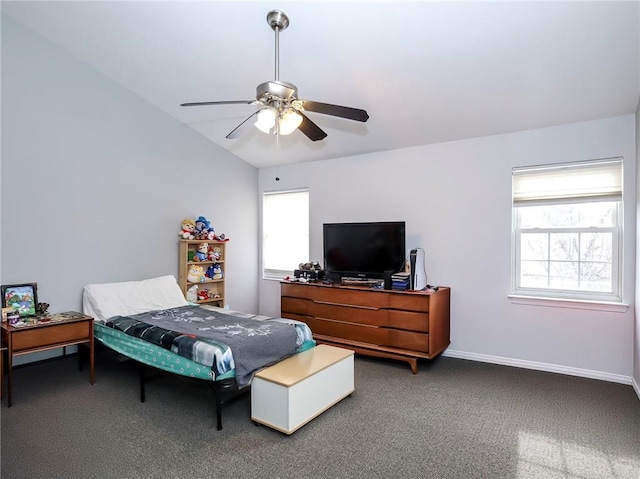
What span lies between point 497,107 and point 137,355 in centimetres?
388

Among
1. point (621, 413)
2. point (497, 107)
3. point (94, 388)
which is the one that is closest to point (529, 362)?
point (621, 413)

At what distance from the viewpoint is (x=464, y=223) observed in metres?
4.12

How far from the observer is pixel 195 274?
15.9ft

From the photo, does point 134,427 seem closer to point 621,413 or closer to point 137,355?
point 137,355

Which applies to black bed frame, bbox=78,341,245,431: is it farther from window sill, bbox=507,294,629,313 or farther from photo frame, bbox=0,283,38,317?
window sill, bbox=507,294,629,313

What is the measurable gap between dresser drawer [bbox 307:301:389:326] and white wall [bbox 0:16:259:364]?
1940 mm

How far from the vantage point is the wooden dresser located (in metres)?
3.73

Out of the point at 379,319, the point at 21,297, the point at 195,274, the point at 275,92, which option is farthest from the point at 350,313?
the point at 21,297

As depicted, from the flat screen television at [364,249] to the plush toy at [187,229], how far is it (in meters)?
1.73

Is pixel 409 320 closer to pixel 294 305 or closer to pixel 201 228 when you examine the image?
pixel 294 305

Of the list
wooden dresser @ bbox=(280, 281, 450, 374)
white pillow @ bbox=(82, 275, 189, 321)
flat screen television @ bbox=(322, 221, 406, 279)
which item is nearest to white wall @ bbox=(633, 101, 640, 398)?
wooden dresser @ bbox=(280, 281, 450, 374)

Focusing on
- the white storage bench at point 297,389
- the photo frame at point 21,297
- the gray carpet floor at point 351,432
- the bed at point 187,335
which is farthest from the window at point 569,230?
the photo frame at point 21,297

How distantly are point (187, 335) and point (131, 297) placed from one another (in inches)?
58.7

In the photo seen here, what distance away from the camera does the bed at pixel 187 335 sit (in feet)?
8.89
